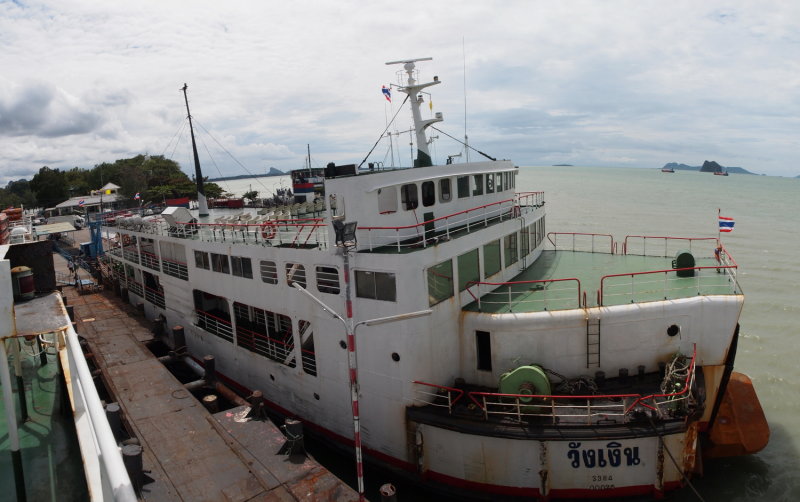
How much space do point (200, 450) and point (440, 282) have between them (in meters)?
6.88

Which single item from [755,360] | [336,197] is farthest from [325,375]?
[755,360]

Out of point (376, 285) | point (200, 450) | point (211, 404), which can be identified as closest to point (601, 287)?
point (376, 285)

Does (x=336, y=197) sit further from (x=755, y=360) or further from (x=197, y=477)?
(x=755, y=360)

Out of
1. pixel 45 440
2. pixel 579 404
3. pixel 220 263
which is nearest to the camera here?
pixel 45 440

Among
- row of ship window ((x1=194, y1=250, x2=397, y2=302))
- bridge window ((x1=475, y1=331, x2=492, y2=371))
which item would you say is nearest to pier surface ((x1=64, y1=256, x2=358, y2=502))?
row of ship window ((x1=194, y1=250, x2=397, y2=302))

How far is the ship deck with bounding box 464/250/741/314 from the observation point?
11.8 m

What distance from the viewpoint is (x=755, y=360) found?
1911cm

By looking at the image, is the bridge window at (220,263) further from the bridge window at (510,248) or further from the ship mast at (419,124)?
the bridge window at (510,248)

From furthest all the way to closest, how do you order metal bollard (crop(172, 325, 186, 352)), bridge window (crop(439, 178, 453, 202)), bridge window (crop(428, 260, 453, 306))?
metal bollard (crop(172, 325, 186, 352))
bridge window (crop(439, 178, 453, 202))
bridge window (crop(428, 260, 453, 306))

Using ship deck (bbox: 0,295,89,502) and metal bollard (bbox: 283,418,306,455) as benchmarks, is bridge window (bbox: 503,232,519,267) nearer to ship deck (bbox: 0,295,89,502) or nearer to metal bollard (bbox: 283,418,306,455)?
metal bollard (bbox: 283,418,306,455)

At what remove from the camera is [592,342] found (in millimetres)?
11422

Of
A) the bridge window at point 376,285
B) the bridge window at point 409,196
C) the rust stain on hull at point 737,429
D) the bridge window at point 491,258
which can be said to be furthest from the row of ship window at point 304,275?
the rust stain on hull at point 737,429

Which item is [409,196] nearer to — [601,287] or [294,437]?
[601,287]

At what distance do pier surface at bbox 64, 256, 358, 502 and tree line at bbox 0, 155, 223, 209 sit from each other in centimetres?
5659
